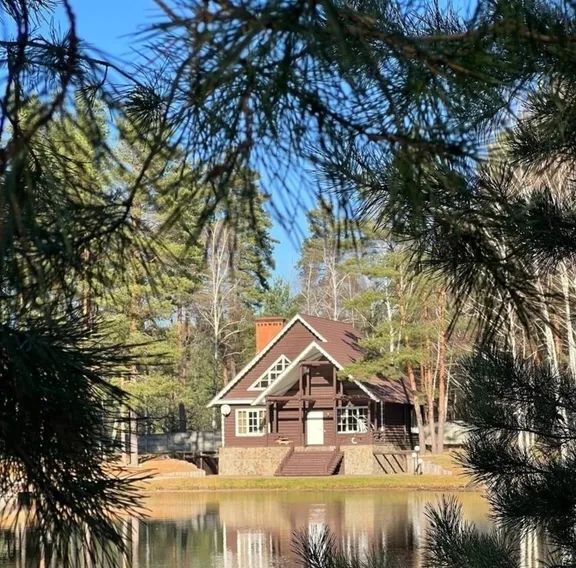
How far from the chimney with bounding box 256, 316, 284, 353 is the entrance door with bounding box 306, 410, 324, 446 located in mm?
2214

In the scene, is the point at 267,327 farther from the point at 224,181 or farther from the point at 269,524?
the point at 224,181

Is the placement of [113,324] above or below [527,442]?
above

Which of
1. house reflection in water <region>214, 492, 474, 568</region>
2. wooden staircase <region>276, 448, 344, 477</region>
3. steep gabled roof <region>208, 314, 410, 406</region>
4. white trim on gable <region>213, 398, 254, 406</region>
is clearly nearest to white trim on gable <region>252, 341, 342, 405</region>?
steep gabled roof <region>208, 314, 410, 406</region>

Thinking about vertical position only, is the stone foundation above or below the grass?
above

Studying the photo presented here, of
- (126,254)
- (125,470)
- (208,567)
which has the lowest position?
(208,567)

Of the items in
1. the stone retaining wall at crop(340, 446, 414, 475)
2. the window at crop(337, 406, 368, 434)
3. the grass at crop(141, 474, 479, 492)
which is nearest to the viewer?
the grass at crop(141, 474, 479, 492)

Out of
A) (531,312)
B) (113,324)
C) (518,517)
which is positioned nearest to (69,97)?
(113,324)

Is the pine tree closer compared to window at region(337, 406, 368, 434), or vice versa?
the pine tree

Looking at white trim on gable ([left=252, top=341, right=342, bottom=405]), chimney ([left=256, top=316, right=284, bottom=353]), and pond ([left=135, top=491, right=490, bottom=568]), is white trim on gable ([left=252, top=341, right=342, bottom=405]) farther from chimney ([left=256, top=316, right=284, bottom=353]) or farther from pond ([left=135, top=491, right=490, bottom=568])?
pond ([left=135, top=491, right=490, bottom=568])

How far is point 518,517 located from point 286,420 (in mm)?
18627

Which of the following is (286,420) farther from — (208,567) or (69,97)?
(69,97)

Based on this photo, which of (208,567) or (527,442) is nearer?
(527,442)

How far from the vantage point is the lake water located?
10367 millimetres

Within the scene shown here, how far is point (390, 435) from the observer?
2202 cm
